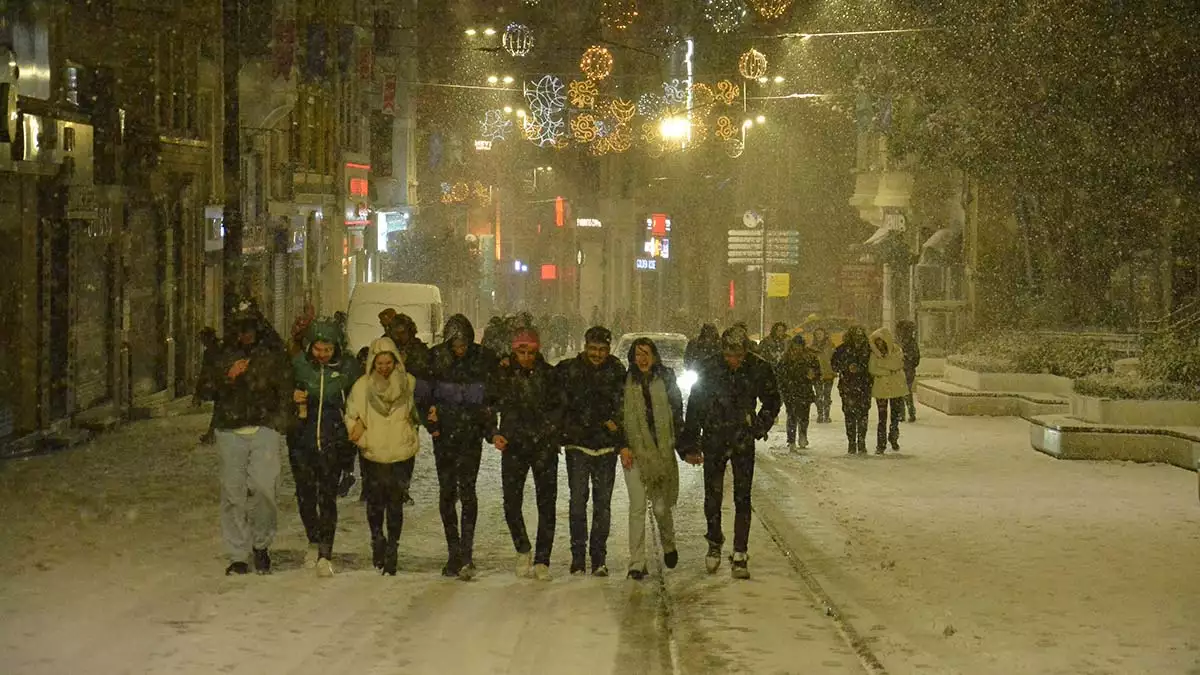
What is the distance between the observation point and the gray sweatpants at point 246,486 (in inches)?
484

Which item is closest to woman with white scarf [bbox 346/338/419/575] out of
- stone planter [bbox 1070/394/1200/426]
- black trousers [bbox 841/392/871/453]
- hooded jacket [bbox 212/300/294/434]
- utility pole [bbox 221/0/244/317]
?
hooded jacket [bbox 212/300/294/434]

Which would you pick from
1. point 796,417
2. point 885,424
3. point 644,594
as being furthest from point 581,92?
point 644,594

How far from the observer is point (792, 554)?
13992 mm

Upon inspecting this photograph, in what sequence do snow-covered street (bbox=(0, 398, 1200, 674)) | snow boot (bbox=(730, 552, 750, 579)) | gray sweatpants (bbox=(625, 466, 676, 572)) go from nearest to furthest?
snow-covered street (bbox=(0, 398, 1200, 674))
gray sweatpants (bbox=(625, 466, 676, 572))
snow boot (bbox=(730, 552, 750, 579))

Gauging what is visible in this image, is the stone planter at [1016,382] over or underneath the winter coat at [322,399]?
underneath

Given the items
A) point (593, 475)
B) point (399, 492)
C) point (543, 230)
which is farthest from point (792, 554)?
point (543, 230)

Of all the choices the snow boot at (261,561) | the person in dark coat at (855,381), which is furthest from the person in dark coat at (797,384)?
the snow boot at (261,561)

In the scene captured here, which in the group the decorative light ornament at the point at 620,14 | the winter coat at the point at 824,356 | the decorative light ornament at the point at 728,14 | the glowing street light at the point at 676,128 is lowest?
the winter coat at the point at 824,356

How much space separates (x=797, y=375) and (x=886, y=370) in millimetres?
1244

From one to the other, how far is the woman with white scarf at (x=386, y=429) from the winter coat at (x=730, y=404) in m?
2.05

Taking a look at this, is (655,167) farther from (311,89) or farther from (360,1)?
(311,89)

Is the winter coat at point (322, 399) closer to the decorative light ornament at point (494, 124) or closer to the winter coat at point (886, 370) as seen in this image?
the winter coat at point (886, 370)

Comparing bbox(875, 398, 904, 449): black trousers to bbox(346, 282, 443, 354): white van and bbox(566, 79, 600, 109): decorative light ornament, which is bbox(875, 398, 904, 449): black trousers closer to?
bbox(346, 282, 443, 354): white van

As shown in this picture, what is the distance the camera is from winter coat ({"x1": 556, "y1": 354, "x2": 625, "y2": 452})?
12.4 meters
